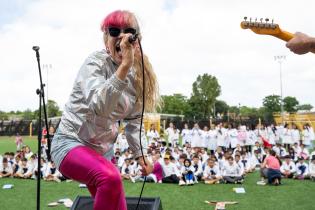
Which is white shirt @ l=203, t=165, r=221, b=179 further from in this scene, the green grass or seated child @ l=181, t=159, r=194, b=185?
the green grass

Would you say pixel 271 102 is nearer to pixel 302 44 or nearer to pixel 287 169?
pixel 287 169

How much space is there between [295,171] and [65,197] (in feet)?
26.0

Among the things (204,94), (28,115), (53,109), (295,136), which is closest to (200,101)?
(204,94)

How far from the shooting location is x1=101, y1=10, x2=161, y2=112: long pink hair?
112 inches

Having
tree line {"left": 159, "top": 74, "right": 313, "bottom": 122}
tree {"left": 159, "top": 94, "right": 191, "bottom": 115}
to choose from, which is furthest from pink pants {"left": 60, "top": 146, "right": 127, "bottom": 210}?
tree {"left": 159, "top": 94, "right": 191, "bottom": 115}

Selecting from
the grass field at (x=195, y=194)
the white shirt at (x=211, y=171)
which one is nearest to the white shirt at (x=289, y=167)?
the grass field at (x=195, y=194)

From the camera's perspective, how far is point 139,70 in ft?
9.96

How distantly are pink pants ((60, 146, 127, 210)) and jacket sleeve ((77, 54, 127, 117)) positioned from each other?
1.08 ft

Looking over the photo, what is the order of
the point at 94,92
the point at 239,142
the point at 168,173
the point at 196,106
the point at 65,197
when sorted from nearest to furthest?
1. the point at 94,92
2. the point at 65,197
3. the point at 168,173
4. the point at 239,142
5. the point at 196,106

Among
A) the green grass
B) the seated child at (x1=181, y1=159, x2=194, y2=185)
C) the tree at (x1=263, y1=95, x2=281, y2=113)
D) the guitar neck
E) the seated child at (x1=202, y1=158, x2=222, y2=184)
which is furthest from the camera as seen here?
the tree at (x1=263, y1=95, x2=281, y2=113)

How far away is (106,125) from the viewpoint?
2.81 metres

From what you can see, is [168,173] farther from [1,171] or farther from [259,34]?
[259,34]

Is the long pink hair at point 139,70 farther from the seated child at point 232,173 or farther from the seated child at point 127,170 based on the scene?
the seated child at point 127,170

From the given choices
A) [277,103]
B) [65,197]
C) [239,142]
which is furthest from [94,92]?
[277,103]
